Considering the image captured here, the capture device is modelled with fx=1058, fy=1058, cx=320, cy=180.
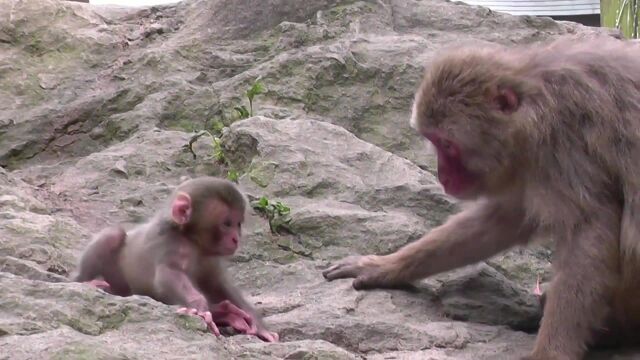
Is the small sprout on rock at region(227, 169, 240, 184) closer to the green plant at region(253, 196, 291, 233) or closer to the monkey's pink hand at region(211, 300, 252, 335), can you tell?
the green plant at region(253, 196, 291, 233)

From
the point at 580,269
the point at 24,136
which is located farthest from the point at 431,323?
the point at 24,136

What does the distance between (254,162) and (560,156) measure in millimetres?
2260

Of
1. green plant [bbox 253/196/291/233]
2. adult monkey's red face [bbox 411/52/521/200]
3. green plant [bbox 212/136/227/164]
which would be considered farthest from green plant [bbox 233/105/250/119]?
adult monkey's red face [bbox 411/52/521/200]

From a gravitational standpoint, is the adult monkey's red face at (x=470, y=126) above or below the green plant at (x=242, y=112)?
above

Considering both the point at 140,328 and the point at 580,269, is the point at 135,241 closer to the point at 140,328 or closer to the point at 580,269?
the point at 140,328

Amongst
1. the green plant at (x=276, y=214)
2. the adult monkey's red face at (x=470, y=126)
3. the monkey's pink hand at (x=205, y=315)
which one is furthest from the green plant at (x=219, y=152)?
the monkey's pink hand at (x=205, y=315)

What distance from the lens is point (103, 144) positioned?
721 cm

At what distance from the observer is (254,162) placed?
20.6 feet

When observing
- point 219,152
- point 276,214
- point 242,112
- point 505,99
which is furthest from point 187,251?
point 242,112

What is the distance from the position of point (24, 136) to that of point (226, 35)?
1.79m

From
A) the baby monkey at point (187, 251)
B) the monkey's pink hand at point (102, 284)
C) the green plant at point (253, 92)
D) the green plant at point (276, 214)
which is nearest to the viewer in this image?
the baby monkey at point (187, 251)

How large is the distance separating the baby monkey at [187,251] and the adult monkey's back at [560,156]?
3.33ft

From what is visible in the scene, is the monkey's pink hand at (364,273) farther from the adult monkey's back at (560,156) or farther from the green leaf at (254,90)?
the green leaf at (254,90)

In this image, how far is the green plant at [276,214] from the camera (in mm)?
5816
